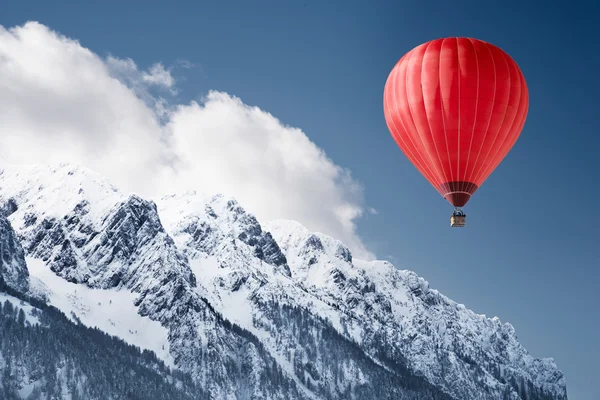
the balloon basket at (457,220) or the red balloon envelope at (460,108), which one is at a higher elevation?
the red balloon envelope at (460,108)

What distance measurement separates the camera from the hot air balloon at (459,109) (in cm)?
6369

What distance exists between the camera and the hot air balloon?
63688mm

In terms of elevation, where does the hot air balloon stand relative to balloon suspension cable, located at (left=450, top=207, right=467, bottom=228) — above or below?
above

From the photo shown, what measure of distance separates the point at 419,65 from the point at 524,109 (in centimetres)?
1054

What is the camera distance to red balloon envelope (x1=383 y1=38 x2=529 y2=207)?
63.7 meters

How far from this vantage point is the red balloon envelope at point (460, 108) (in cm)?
6369

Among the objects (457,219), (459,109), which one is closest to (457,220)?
(457,219)

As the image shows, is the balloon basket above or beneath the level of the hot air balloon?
beneath

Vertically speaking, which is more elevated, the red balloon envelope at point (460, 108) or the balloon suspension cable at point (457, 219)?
the red balloon envelope at point (460, 108)

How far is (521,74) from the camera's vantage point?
66000 millimetres

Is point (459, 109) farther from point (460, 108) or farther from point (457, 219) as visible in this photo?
point (457, 219)

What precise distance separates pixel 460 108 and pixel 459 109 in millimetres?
120

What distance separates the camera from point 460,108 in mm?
63594

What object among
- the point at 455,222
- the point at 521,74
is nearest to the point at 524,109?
the point at 521,74
